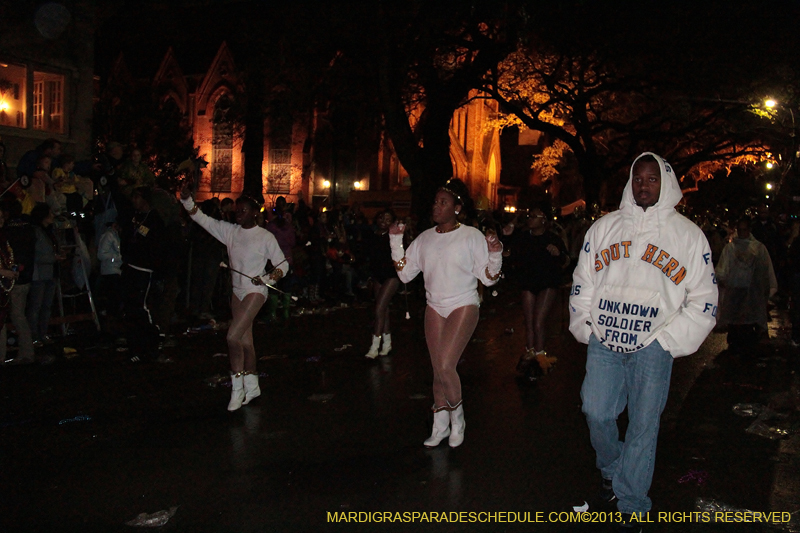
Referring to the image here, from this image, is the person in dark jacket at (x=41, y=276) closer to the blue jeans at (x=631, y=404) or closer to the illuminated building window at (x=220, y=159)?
the blue jeans at (x=631, y=404)

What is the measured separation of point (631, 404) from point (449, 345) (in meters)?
1.87

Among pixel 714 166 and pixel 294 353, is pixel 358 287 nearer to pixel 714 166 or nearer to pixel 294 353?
pixel 294 353

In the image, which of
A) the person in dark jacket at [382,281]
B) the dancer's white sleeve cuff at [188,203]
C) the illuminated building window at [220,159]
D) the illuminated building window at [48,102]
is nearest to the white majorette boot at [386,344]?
the person in dark jacket at [382,281]

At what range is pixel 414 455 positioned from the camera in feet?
20.0

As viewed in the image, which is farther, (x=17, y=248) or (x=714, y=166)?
(x=714, y=166)

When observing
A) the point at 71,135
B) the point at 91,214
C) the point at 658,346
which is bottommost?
the point at 658,346

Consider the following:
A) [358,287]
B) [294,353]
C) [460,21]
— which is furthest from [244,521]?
[460,21]

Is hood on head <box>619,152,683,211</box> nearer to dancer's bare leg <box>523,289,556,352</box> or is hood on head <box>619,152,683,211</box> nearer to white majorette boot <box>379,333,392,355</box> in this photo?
dancer's bare leg <box>523,289,556,352</box>

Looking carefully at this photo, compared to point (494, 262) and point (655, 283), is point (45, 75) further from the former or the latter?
point (655, 283)

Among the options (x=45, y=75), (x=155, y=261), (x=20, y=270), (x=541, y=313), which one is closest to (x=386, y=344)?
(x=541, y=313)

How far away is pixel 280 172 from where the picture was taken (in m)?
47.4

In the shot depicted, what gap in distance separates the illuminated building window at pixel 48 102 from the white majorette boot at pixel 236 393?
11235 millimetres

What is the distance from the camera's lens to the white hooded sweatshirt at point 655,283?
4.39 metres

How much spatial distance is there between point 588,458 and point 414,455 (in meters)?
1.39
